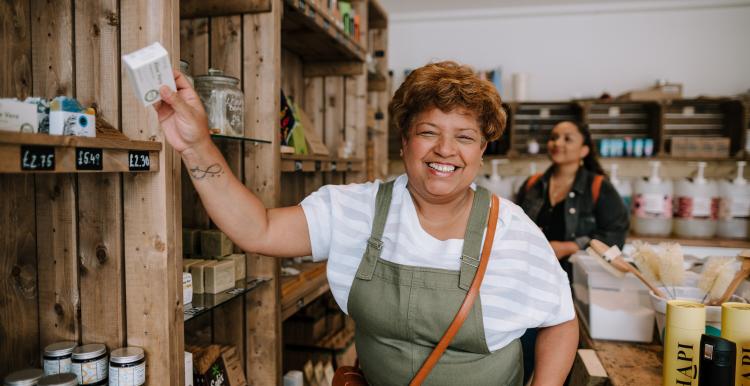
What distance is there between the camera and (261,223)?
4.49 ft

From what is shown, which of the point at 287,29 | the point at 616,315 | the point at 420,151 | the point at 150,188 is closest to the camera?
the point at 150,188

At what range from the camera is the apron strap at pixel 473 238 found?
4.67 ft

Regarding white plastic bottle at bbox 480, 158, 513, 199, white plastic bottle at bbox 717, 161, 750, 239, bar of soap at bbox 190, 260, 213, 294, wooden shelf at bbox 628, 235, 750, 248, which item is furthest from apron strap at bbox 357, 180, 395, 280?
white plastic bottle at bbox 717, 161, 750, 239

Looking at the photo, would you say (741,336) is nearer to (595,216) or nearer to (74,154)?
(74,154)

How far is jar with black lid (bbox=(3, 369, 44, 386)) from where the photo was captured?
1.15 meters

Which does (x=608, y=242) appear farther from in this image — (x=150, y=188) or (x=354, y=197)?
(x=150, y=188)

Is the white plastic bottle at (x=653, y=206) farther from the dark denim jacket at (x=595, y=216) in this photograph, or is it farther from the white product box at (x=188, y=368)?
the white product box at (x=188, y=368)

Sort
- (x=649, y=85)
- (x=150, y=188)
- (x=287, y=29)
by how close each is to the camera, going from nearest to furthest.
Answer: (x=150, y=188)
(x=287, y=29)
(x=649, y=85)

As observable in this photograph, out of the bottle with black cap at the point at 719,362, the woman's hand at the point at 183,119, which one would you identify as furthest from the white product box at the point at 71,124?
the bottle with black cap at the point at 719,362

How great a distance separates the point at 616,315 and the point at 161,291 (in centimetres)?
152

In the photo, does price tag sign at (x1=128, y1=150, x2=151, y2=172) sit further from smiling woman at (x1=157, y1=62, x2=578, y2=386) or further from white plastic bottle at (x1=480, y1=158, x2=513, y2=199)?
white plastic bottle at (x1=480, y1=158, x2=513, y2=199)

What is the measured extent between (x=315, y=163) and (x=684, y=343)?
1.77 m

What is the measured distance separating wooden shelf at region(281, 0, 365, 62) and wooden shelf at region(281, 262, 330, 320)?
125cm

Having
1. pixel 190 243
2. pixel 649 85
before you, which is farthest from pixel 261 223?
pixel 649 85
